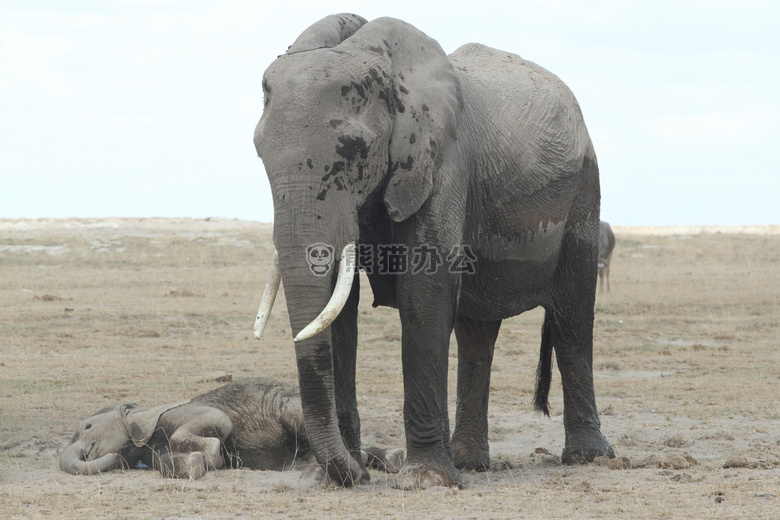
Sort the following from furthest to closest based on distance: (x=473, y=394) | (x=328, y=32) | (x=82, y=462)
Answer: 1. (x=473, y=394)
2. (x=82, y=462)
3. (x=328, y=32)

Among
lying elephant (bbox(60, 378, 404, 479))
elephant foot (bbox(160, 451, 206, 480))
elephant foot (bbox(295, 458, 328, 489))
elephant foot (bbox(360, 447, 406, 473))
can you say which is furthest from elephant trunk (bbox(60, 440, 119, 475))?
elephant foot (bbox(360, 447, 406, 473))

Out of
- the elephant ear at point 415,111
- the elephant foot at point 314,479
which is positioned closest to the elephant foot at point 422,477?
the elephant foot at point 314,479

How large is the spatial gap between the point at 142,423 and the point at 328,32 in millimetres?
3004

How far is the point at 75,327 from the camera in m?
15.3

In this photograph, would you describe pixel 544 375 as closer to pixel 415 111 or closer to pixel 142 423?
pixel 415 111

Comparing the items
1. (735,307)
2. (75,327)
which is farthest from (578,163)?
(735,307)

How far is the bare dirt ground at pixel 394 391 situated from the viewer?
579 centimetres

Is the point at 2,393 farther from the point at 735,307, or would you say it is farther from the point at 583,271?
the point at 735,307

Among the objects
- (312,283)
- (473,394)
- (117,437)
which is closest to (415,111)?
(312,283)

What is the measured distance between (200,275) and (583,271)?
19300mm

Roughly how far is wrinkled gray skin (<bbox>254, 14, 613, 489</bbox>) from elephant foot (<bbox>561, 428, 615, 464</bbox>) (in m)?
0.01

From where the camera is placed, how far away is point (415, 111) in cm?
609

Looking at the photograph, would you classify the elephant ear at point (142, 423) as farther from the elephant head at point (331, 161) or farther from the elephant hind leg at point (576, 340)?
the elephant hind leg at point (576, 340)

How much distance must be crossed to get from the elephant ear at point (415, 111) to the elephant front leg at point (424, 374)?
532 millimetres
